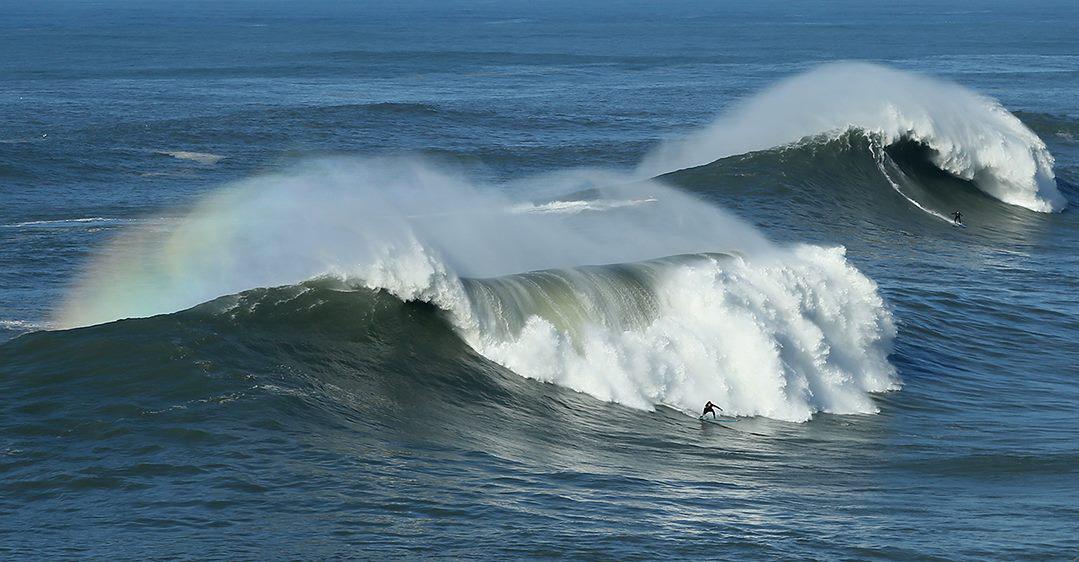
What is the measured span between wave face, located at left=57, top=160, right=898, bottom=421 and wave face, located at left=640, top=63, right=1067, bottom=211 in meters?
17.4

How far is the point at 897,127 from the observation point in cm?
4147

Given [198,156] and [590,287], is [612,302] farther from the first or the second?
[198,156]

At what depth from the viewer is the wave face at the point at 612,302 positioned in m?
19.5

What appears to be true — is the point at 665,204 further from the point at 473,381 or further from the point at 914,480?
the point at 914,480

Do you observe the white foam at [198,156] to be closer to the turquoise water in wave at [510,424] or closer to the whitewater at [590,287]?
the turquoise water in wave at [510,424]

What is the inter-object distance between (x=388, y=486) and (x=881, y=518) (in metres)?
5.41

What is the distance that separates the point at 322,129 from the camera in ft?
181

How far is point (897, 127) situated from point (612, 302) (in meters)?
23.8

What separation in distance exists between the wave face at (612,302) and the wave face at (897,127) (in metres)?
17.4

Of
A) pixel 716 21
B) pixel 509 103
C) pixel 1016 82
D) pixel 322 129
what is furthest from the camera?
pixel 716 21

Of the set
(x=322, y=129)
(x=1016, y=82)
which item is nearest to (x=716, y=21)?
(x=1016, y=82)

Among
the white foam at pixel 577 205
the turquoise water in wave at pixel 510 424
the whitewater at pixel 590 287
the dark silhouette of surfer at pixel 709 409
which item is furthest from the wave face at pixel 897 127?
the dark silhouette of surfer at pixel 709 409

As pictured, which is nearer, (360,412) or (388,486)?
(388,486)

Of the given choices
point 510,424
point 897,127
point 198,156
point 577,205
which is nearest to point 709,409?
point 510,424
